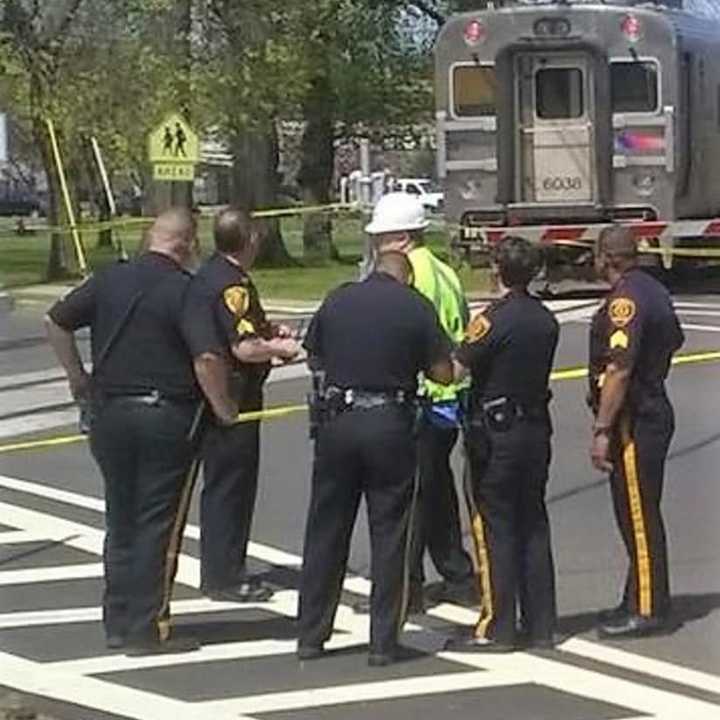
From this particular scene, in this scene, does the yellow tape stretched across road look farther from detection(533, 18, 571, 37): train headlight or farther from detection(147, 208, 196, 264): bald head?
detection(533, 18, 571, 37): train headlight

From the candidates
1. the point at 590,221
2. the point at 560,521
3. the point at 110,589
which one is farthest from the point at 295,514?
the point at 590,221

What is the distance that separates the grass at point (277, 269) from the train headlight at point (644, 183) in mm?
2176

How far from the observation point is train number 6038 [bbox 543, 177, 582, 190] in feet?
83.1

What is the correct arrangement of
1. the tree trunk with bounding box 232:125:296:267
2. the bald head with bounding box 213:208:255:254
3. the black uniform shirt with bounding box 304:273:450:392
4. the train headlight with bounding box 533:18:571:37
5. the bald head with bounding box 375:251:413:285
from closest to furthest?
the black uniform shirt with bounding box 304:273:450:392, the bald head with bounding box 375:251:413:285, the bald head with bounding box 213:208:255:254, the train headlight with bounding box 533:18:571:37, the tree trunk with bounding box 232:125:296:267

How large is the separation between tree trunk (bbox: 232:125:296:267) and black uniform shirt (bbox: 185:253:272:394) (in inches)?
1127

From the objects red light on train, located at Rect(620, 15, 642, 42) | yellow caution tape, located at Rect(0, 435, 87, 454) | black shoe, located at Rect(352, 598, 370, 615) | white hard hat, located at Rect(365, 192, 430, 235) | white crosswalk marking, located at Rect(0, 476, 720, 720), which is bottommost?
yellow caution tape, located at Rect(0, 435, 87, 454)

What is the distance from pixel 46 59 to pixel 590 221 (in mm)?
12706

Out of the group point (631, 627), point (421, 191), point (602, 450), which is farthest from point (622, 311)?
point (421, 191)

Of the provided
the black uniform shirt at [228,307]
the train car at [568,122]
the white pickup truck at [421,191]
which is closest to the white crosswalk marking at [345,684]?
the black uniform shirt at [228,307]

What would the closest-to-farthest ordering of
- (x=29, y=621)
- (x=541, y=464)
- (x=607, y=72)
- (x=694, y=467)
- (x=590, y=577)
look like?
(x=541, y=464), (x=29, y=621), (x=590, y=577), (x=694, y=467), (x=607, y=72)

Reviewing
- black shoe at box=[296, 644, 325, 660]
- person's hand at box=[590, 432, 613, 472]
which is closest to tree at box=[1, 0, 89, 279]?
person's hand at box=[590, 432, 613, 472]

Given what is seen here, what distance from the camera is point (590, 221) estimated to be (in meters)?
25.0

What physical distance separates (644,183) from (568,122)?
50.3 inches

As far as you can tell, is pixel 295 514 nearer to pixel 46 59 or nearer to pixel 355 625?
pixel 355 625
